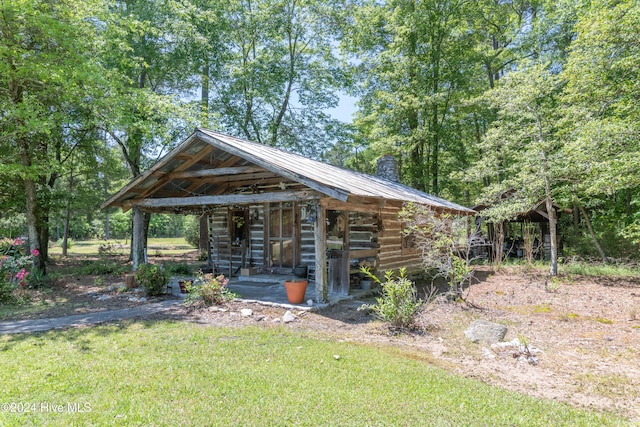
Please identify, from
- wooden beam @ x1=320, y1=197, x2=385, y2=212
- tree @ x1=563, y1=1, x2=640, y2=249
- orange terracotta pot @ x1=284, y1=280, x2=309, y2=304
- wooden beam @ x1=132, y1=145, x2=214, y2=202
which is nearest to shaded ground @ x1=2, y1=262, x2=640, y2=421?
orange terracotta pot @ x1=284, y1=280, x2=309, y2=304

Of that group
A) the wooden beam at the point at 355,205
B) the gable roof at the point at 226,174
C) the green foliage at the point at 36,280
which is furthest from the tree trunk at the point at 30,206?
the wooden beam at the point at 355,205

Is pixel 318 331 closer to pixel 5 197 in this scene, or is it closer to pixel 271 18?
pixel 5 197

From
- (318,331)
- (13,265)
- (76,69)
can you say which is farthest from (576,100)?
(13,265)

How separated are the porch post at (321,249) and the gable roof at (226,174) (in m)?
0.53

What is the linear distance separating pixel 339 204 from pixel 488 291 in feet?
18.8

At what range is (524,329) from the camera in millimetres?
6715

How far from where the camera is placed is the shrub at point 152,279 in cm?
930

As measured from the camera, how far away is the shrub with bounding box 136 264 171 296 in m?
9.30

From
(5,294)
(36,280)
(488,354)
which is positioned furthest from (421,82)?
(5,294)

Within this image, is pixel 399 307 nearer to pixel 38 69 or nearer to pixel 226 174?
pixel 226 174

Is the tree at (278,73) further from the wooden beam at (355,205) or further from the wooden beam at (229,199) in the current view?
the wooden beam at (355,205)

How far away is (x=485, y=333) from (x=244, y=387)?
4.06 m

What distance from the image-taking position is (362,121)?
84.5 ft

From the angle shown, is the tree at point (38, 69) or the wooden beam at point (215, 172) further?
the tree at point (38, 69)
